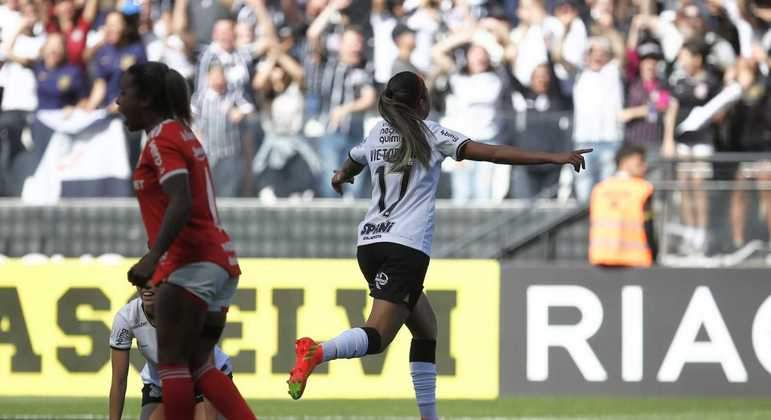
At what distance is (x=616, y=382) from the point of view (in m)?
13.3

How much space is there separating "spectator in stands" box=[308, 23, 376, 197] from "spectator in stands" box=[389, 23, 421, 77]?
0.33m

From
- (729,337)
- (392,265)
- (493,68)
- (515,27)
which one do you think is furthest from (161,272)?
(515,27)

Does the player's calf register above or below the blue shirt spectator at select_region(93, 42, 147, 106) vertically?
below

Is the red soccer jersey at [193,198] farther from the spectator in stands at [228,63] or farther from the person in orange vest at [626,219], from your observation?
the spectator in stands at [228,63]

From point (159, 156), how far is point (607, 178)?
26.7ft

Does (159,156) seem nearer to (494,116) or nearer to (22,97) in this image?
(494,116)

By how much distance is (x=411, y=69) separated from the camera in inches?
614

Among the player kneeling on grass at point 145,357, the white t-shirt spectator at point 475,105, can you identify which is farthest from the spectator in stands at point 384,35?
the player kneeling on grass at point 145,357

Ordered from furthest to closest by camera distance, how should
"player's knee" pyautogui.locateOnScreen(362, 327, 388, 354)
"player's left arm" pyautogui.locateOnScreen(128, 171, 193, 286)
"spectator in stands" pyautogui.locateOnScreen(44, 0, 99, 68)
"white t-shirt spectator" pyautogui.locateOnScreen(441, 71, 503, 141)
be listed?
"spectator in stands" pyautogui.locateOnScreen(44, 0, 99, 68) → "white t-shirt spectator" pyautogui.locateOnScreen(441, 71, 503, 141) → "player's knee" pyautogui.locateOnScreen(362, 327, 388, 354) → "player's left arm" pyautogui.locateOnScreen(128, 171, 193, 286)

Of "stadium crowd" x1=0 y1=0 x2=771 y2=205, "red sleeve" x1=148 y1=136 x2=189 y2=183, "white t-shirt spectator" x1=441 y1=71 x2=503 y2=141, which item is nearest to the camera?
"red sleeve" x1=148 y1=136 x2=189 y2=183

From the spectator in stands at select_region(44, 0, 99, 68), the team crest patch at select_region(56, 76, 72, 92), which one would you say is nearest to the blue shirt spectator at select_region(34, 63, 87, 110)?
the team crest patch at select_region(56, 76, 72, 92)

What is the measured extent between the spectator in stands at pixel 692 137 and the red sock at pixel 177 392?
293 inches

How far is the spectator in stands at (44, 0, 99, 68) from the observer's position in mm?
16453

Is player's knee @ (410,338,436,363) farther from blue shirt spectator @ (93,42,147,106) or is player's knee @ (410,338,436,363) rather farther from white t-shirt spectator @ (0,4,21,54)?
white t-shirt spectator @ (0,4,21,54)
